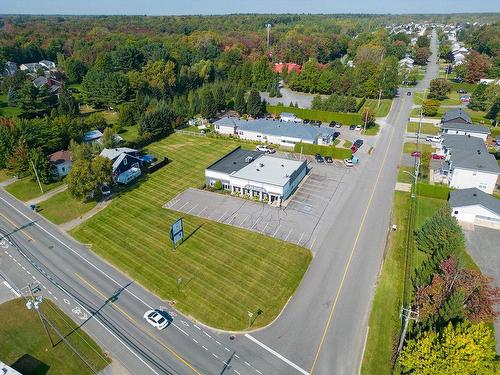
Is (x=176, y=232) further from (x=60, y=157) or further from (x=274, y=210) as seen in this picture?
(x=60, y=157)

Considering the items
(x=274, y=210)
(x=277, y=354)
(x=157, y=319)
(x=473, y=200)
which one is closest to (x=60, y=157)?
(x=274, y=210)

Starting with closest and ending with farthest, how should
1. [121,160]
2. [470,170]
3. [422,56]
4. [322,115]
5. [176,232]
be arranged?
[176,232] → [470,170] → [121,160] → [322,115] → [422,56]

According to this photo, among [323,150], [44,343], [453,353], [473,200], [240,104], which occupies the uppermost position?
[453,353]

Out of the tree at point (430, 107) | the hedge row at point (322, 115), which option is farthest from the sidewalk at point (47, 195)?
the tree at point (430, 107)

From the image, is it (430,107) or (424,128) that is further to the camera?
(430,107)

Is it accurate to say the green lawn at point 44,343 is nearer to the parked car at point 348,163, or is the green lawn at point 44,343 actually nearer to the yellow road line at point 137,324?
the yellow road line at point 137,324

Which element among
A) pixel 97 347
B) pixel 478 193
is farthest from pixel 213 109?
pixel 97 347

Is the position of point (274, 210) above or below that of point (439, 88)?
below

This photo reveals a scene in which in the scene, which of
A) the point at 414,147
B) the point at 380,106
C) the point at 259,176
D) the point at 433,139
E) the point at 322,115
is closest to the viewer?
the point at 259,176
